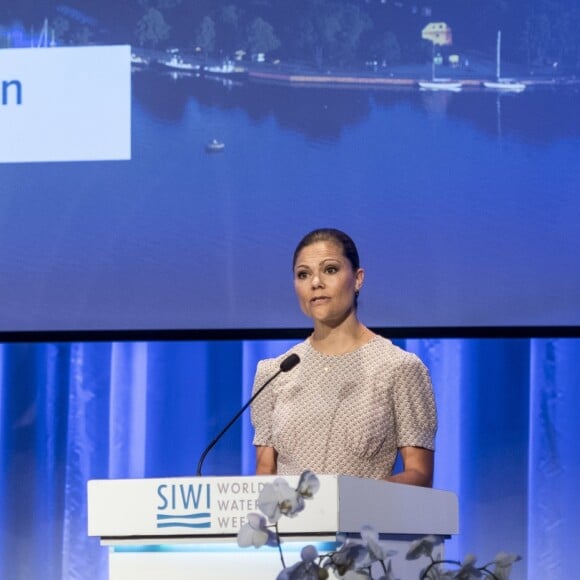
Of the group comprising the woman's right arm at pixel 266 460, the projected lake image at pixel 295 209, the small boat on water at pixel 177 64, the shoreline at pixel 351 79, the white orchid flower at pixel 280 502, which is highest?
the small boat on water at pixel 177 64

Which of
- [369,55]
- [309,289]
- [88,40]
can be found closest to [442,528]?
[309,289]

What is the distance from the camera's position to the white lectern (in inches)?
79.6

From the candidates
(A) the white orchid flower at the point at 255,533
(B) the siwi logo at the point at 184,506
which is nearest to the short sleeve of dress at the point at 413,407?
(B) the siwi logo at the point at 184,506

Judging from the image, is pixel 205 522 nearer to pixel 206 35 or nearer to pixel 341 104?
pixel 341 104

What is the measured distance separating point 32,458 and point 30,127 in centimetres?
131

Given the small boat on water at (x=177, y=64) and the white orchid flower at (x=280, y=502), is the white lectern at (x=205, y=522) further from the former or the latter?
the small boat on water at (x=177, y=64)

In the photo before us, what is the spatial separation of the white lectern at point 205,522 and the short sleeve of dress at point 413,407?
2.03 feet

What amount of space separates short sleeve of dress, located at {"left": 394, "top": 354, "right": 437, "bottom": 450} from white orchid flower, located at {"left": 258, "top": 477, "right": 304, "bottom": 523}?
4.92 feet

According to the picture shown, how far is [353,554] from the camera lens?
129cm

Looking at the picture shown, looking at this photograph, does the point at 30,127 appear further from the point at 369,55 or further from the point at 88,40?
the point at 369,55

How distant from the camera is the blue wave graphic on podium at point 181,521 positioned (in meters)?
2.08

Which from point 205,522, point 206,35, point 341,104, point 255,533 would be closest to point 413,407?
point 205,522

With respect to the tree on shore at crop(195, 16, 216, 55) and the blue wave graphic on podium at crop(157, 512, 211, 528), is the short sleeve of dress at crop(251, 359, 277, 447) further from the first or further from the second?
the tree on shore at crop(195, 16, 216, 55)

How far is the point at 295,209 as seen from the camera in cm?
445
